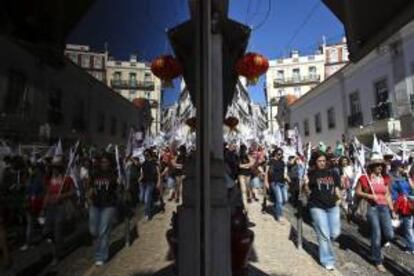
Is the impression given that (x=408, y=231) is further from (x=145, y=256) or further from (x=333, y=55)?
(x=145, y=256)

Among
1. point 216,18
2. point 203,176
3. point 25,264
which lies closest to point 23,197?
point 25,264

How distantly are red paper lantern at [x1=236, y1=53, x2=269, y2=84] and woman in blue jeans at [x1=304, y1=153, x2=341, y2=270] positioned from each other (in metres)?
1.32

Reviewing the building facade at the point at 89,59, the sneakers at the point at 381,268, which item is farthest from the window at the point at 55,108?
the sneakers at the point at 381,268

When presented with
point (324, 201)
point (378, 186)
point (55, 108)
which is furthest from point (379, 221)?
point (55, 108)

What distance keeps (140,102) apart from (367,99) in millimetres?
1086

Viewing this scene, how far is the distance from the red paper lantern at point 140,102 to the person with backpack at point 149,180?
9.0 inches

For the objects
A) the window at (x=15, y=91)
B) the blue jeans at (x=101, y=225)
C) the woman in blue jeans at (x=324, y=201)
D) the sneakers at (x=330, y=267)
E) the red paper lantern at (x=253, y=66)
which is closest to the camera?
the window at (x=15, y=91)

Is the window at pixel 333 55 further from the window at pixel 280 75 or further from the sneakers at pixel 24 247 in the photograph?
the sneakers at pixel 24 247

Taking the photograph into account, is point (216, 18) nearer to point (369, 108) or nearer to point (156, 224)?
point (369, 108)

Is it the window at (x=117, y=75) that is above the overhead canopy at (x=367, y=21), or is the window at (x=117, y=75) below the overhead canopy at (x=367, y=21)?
below

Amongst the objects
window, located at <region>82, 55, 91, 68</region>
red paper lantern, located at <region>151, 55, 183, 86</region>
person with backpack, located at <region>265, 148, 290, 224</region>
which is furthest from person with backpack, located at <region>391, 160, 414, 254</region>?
window, located at <region>82, 55, 91, 68</region>

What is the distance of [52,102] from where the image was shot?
160 centimetres

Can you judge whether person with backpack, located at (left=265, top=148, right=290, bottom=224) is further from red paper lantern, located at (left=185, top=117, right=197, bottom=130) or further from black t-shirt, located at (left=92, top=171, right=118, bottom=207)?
black t-shirt, located at (left=92, top=171, right=118, bottom=207)

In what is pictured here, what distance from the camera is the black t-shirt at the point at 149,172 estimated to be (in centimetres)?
204
